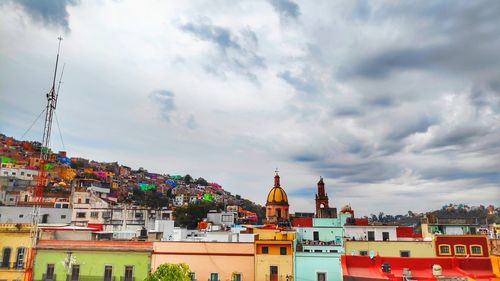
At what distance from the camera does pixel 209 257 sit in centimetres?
3222

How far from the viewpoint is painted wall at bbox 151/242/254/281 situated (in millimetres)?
31922

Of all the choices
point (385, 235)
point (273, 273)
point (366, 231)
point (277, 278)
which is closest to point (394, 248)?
point (385, 235)

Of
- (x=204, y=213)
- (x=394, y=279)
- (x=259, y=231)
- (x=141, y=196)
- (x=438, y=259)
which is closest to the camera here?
(x=394, y=279)

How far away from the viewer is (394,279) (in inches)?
968

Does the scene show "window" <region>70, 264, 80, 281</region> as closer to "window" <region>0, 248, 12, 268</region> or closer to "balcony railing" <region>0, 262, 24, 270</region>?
"balcony railing" <region>0, 262, 24, 270</region>

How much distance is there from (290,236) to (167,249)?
1082 centimetres

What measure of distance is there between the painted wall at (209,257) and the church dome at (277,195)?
50217mm

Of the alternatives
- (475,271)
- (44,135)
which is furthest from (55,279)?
(475,271)

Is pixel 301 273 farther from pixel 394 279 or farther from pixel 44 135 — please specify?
pixel 44 135

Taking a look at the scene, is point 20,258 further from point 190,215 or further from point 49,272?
point 190,215

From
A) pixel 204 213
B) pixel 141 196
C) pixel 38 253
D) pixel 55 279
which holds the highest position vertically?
pixel 141 196

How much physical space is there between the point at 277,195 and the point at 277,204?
2242 millimetres

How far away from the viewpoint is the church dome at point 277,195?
82250mm

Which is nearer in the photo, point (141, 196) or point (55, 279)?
point (55, 279)
